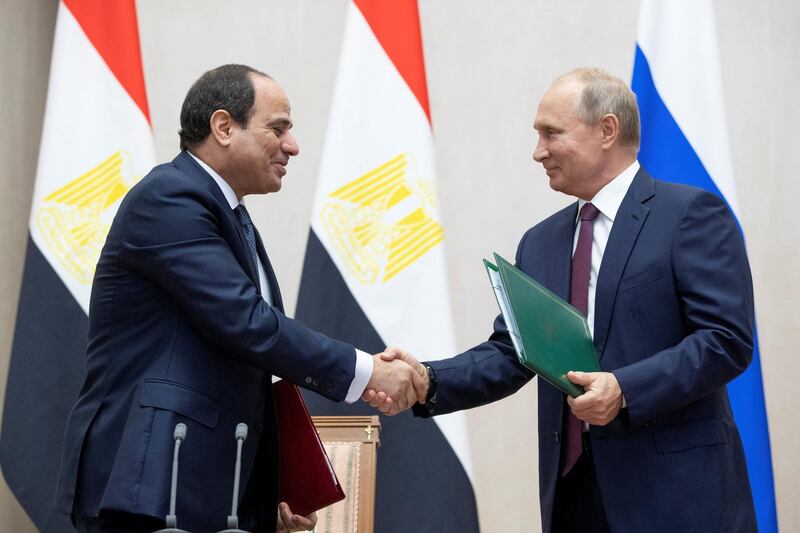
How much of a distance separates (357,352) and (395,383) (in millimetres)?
197

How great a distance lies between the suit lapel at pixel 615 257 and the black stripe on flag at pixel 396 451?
131 centimetres

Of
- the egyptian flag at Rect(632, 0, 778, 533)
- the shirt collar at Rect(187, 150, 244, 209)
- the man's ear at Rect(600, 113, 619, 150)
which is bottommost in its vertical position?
the shirt collar at Rect(187, 150, 244, 209)

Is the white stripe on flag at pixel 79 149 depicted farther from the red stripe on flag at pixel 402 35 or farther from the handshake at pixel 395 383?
the handshake at pixel 395 383

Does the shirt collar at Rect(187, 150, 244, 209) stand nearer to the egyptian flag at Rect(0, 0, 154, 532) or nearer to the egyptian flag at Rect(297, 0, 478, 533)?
the egyptian flag at Rect(297, 0, 478, 533)

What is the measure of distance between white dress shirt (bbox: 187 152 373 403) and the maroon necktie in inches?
22.1

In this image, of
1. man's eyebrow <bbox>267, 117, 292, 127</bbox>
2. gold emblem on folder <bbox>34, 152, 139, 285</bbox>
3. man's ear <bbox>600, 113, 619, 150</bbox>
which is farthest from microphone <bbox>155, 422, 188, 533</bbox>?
gold emblem on folder <bbox>34, 152, 139, 285</bbox>

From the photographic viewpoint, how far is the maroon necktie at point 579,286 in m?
2.43

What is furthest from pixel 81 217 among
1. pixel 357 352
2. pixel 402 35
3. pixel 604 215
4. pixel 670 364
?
pixel 670 364

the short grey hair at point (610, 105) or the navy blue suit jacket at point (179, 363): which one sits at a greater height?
the short grey hair at point (610, 105)

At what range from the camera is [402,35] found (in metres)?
3.84

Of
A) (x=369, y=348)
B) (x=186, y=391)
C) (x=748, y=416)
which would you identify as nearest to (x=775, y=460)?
(x=748, y=416)

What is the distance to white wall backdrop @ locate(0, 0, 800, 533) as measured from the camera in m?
4.12

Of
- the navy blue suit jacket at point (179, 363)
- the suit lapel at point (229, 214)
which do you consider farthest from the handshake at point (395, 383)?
the suit lapel at point (229, 214)

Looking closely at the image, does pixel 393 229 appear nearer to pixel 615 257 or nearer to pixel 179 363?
pixel 615 257
